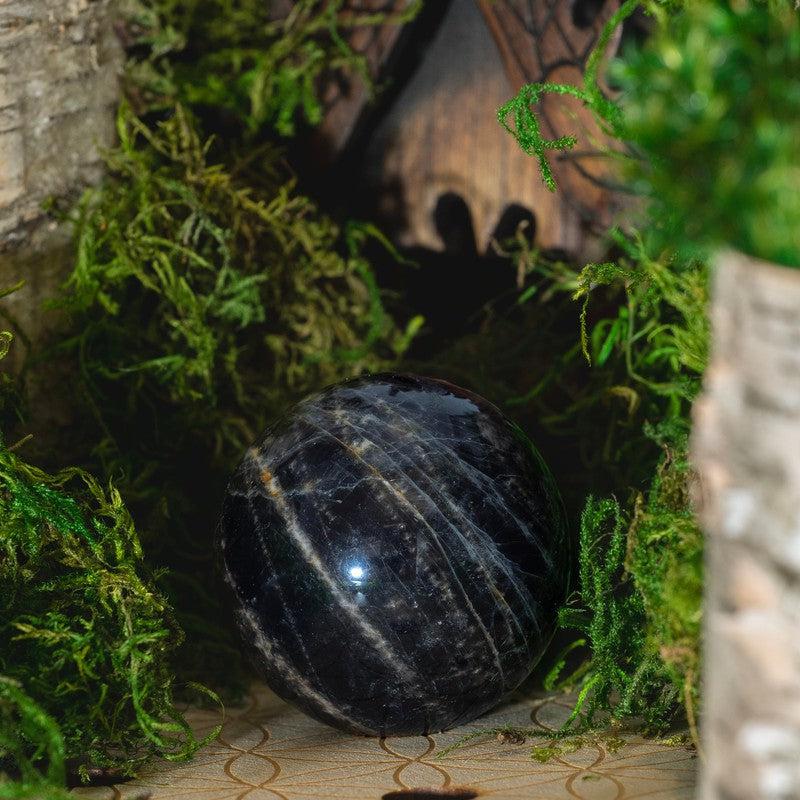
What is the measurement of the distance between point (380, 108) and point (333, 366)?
439 mm

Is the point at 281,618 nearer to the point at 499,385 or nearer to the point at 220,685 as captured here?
the point at 220,685

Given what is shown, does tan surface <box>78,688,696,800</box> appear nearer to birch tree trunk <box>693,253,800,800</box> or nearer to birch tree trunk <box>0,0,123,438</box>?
birch tree trunk <box>693,253,800,800</box>

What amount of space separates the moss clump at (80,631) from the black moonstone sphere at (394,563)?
0.11 m

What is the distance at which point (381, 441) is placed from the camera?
1.30 m

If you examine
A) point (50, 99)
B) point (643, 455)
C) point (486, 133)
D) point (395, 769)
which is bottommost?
point (395, 769)

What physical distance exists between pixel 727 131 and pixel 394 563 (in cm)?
60

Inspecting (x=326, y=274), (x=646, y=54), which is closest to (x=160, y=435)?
(x=326, y=274)

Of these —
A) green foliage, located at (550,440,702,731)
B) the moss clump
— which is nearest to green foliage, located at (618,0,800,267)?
green foliage, located at (550,440,702,731)

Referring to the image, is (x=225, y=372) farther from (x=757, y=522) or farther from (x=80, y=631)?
(x=757, y=522)

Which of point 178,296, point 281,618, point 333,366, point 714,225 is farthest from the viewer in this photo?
point 333,366

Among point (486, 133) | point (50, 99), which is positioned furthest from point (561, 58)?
point (50, 99)

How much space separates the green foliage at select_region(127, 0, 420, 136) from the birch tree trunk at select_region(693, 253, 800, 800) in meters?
1.04

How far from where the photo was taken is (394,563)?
4.08 ft

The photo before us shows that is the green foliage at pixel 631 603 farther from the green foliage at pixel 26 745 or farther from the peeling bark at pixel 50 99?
the peeling bark at pixel 50 99
